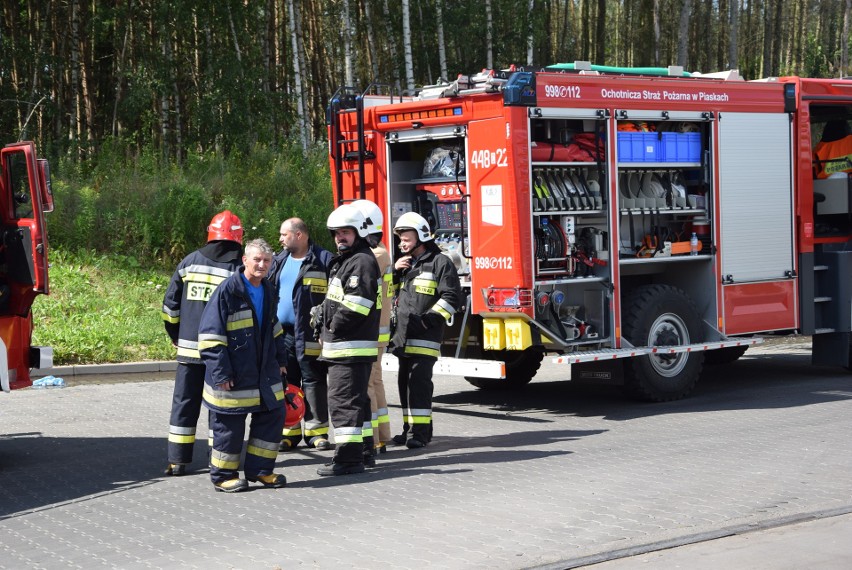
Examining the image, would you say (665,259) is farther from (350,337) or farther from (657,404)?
(350,337)

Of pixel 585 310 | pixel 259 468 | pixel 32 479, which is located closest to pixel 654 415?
pixel 585 310

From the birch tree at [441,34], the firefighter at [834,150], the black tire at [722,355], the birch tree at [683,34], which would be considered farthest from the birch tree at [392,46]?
the firefighter at [834,150]

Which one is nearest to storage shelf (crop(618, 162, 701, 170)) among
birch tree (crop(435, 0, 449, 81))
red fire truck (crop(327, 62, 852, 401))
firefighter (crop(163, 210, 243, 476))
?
red fire truck (crop(327, 62, 852, 401))

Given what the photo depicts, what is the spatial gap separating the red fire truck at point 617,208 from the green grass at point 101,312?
4.26 metres

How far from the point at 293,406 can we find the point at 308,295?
856 millimetres

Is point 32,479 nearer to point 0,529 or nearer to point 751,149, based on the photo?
point 0,529

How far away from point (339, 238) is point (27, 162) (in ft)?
7.18

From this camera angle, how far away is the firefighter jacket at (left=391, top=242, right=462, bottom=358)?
8.86 metres

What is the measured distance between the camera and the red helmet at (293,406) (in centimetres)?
848

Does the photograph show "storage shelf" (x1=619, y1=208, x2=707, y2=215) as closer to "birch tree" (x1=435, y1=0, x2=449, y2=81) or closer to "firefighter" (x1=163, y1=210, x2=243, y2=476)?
"firefighter" (x1=163, y1=210, x2=243, y2=476)

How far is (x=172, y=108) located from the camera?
27.4 meters

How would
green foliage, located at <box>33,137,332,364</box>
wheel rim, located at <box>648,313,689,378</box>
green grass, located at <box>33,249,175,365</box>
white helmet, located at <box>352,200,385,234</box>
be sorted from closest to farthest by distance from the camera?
white helmet, located at <box>352,200,385,234</box>, wheel rim, located at <box>648,313,689,378</box>, green grass, located at <box>33,249,175,365</box>, green foliage, located at <box>33,137,332,364</box>

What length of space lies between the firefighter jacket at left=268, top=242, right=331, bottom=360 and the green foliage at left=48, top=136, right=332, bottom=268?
967 centimetres

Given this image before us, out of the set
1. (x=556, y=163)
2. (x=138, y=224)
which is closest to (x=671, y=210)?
(x=556, y=163)
